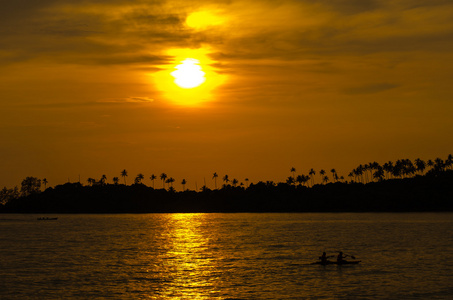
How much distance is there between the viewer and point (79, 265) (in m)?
93.8

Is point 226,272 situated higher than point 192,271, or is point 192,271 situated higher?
point 192,271

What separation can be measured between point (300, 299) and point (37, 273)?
39405 millimetres

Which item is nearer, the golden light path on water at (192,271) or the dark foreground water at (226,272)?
the dark foreground water at (226,272)

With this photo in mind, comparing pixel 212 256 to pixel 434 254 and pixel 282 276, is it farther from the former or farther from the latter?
pixel 434 254

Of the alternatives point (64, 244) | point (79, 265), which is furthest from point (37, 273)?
point (64, 244)

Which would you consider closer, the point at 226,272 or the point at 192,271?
the point at 226,272

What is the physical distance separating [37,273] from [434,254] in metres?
65.2

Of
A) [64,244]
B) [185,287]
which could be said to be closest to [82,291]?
[185,287]

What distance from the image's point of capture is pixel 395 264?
90.1 metres

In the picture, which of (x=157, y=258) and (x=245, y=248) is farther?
(x=245, y=248)

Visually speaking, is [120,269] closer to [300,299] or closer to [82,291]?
[82,291]

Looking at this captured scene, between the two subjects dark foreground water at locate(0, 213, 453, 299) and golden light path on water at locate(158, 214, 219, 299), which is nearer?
dark foreground water at locate(0, 213, 453, 299)

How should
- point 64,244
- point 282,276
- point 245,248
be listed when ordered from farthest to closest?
point 64,244, point 245,248, point 282,276

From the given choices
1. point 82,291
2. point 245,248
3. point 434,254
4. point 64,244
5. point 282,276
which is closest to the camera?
point 82,291
